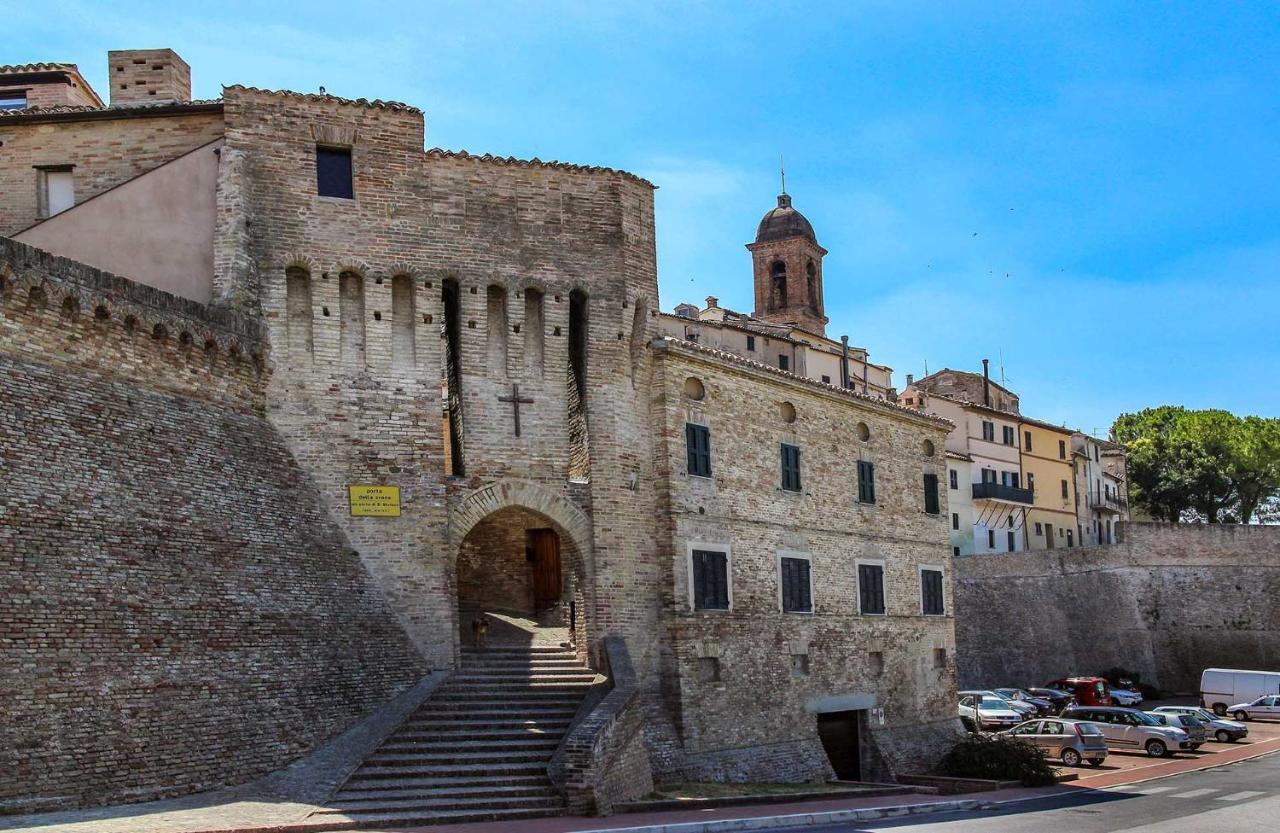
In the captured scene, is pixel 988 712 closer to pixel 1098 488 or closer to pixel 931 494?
pixel 931 494

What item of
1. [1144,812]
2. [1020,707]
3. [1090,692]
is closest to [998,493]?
[1090,692]

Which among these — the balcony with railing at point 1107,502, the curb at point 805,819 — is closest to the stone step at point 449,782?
the curb at point 805,819

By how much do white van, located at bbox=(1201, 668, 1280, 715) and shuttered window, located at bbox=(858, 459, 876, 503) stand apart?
977 inches

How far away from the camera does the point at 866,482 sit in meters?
35.4

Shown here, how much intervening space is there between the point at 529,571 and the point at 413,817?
492 inches

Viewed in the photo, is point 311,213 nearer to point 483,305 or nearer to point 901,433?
point 483,305

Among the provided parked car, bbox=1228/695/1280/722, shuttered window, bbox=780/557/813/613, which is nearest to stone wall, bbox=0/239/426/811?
shuttered window, bbox=780/557/813/613

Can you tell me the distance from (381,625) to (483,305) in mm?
6630

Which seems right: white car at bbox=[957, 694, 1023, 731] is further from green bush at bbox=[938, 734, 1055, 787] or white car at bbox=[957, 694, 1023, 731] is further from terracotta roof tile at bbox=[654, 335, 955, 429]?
terracotta roof tile at bbox=[654, 335, 955, 429]

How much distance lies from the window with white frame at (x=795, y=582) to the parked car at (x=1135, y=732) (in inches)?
497

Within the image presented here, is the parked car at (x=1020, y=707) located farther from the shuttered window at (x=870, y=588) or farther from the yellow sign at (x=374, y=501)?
the yellow sign at (x=374, y=501)

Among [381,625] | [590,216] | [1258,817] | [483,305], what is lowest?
[1258,817]

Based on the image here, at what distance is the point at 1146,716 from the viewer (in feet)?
130

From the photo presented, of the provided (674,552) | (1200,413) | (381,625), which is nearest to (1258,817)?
(674,552)
